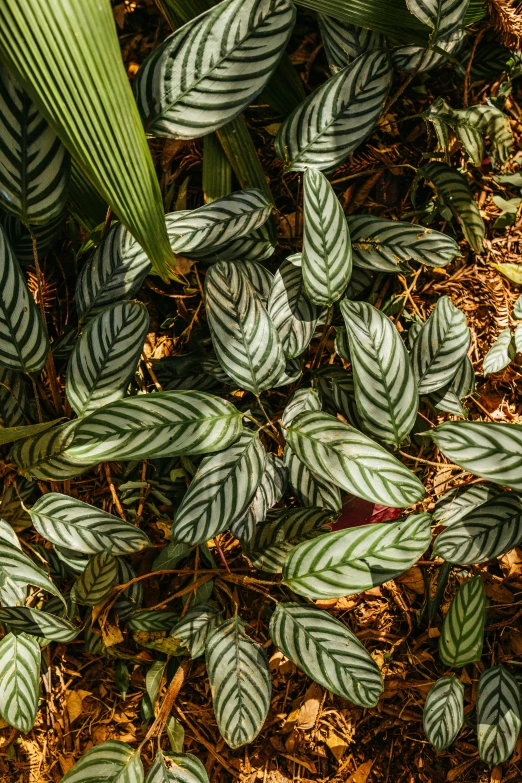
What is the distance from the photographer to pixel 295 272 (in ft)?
3.88

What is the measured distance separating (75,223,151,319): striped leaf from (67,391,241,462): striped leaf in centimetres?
31

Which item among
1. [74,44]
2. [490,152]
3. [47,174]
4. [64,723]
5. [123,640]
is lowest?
[64,723]

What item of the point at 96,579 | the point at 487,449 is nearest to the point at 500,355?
the point at 487,449

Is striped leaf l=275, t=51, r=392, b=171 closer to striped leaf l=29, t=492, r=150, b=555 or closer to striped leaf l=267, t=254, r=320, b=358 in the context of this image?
striped leaf l=267, t=254, r=320, b=358

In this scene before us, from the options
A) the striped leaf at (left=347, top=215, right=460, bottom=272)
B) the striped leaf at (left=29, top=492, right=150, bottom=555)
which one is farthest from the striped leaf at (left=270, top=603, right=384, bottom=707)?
the striped leaf at (left=347, top=215, right=460, bottom=272)

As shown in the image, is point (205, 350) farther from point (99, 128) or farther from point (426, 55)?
point (426, 55)


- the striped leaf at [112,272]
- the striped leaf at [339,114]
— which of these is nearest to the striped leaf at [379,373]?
the striped leaf at [339,114]

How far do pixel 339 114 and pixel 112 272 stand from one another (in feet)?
1.67

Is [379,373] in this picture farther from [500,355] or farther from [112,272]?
[112,272]

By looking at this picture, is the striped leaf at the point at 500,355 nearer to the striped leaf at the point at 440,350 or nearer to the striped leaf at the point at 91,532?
the striped leaf at the point at 440,350

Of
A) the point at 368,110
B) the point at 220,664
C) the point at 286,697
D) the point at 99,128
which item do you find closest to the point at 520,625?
the point at 286,697

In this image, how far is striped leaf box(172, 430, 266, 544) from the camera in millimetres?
993

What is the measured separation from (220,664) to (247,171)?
3.19 ft

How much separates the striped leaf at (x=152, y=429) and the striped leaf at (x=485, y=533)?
0.44 metres
